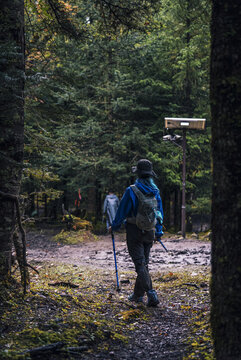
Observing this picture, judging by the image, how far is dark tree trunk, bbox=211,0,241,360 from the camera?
296 cm

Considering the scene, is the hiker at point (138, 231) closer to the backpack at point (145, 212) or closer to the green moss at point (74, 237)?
the backpack at point (145, 212)

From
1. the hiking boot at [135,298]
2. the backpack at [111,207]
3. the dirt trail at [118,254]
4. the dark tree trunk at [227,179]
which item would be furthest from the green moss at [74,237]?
the dark tree trunk at [227,179]

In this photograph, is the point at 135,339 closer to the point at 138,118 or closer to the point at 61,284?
the point at 61,284

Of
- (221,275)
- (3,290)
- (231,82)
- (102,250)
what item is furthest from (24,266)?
(102,250)

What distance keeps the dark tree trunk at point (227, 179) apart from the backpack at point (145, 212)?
9.24 ft

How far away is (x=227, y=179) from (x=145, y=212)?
9.99 ft

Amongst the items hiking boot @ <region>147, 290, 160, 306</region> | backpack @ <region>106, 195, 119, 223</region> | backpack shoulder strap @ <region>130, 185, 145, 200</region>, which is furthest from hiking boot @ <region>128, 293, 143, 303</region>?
backpack @ <region>106, 195, 119, 223</region>

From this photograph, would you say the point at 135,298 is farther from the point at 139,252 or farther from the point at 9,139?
the point at 9,139

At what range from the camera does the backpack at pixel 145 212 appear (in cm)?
594

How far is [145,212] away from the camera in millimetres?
5941

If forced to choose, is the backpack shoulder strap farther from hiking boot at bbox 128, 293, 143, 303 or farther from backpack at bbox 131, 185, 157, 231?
hiking boot at bbox 128, 293, 143, 303

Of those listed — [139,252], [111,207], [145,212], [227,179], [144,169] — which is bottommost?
→ [139,252]

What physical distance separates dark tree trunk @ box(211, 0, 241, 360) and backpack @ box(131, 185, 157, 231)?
282cm

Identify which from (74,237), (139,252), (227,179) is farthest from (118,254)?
(227,179)
